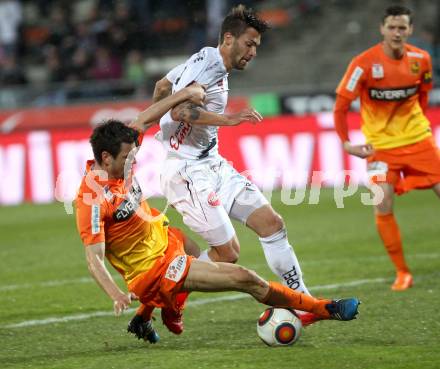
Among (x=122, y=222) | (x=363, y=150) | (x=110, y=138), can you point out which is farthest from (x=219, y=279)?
(x=363, y=150)

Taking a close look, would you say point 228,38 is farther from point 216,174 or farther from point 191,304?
point 191,304

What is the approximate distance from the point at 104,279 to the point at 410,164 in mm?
3738

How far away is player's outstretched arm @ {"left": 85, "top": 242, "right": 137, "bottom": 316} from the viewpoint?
541 centimetres

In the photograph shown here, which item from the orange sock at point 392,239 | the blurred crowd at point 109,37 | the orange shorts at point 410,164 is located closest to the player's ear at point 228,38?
the orange shorts at point 410,164

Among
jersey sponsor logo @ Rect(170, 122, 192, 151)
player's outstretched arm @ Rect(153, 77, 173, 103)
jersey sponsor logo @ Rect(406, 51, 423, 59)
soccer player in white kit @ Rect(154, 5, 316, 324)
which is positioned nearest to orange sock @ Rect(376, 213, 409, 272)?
jersey sponsor logo @ Rect(406, 51, 423, 59)

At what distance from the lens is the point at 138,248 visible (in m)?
6.07

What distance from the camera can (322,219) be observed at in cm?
1345

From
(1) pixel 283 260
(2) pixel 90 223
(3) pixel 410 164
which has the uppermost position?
(2) pixel 90 223

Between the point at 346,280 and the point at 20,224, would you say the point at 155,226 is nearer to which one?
the point at 346,280

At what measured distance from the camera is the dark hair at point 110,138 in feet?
19.2

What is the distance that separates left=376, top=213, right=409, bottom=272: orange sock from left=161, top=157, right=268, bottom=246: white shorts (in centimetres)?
182

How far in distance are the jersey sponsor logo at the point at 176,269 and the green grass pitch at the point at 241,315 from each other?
46 centimetres

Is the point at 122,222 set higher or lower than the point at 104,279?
higher

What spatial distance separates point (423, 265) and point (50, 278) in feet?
11.7
